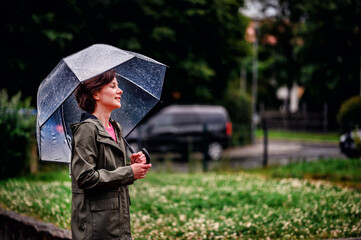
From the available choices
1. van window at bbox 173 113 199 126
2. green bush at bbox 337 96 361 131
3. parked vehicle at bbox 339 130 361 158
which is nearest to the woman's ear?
parked vehicle at bbox 339 130 361 158

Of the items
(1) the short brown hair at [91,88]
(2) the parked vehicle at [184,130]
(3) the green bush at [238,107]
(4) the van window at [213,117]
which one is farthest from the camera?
(3) the green bush at [238,107]

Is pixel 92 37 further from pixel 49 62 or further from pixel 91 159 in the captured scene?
pixel 91 159

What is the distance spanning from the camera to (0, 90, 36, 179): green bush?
7.35m

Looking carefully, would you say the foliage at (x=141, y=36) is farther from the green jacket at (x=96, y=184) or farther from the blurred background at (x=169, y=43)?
the green jacket at (x=96, y=184)

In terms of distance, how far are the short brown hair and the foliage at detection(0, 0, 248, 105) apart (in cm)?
799

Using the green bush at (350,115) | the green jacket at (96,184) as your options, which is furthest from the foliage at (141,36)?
the green jacket at (96,184)

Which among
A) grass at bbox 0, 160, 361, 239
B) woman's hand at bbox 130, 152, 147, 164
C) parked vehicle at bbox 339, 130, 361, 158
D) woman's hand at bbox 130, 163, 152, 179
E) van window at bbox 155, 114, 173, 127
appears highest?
van window at bbox 155, 114, 173, 127

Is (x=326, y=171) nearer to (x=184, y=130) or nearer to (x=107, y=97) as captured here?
(x=184, y=130)

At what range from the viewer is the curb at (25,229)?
14.1 feet

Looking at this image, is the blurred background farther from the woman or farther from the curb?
the woman

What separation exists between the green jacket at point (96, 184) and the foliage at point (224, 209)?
2193 mm

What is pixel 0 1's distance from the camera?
10.5 meters

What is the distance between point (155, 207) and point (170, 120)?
941cm

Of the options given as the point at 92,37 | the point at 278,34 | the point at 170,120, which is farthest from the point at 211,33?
Answer: the point at 278,34
